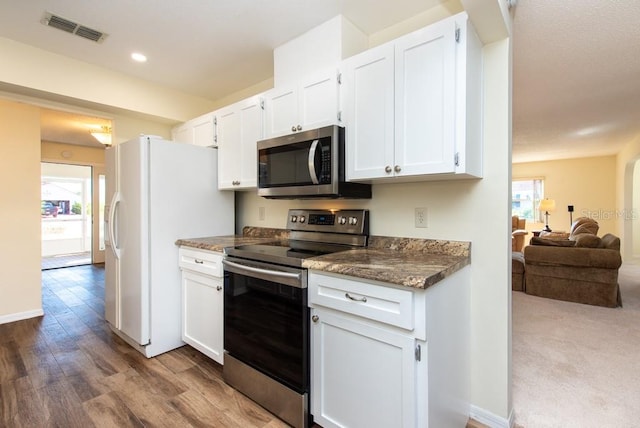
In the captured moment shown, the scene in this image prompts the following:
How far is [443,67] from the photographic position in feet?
5.12

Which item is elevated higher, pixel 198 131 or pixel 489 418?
Answer: pixel 198 131

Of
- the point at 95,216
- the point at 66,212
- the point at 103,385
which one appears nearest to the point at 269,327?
the point at 103,385

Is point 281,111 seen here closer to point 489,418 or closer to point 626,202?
point 489,418

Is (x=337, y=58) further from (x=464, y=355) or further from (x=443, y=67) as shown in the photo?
(x=464, y=355)

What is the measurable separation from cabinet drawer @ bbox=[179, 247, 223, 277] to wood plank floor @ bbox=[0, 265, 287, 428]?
2.43 feet

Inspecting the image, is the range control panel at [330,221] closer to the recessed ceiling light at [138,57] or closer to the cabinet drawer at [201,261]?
the cabinet drawer at [201,261]

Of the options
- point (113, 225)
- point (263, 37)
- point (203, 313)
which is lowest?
point (203, 313)

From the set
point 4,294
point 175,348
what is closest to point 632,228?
point 175,348

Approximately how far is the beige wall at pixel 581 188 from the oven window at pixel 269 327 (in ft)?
30.1

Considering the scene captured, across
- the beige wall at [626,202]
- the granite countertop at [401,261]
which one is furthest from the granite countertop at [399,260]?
the beige wall at [626,202]

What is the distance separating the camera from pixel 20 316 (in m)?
3.38

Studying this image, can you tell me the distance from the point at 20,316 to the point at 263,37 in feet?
12.9

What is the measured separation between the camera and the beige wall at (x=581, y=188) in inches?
303

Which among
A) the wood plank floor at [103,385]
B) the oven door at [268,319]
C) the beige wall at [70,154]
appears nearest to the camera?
the oven door at [268,319]
